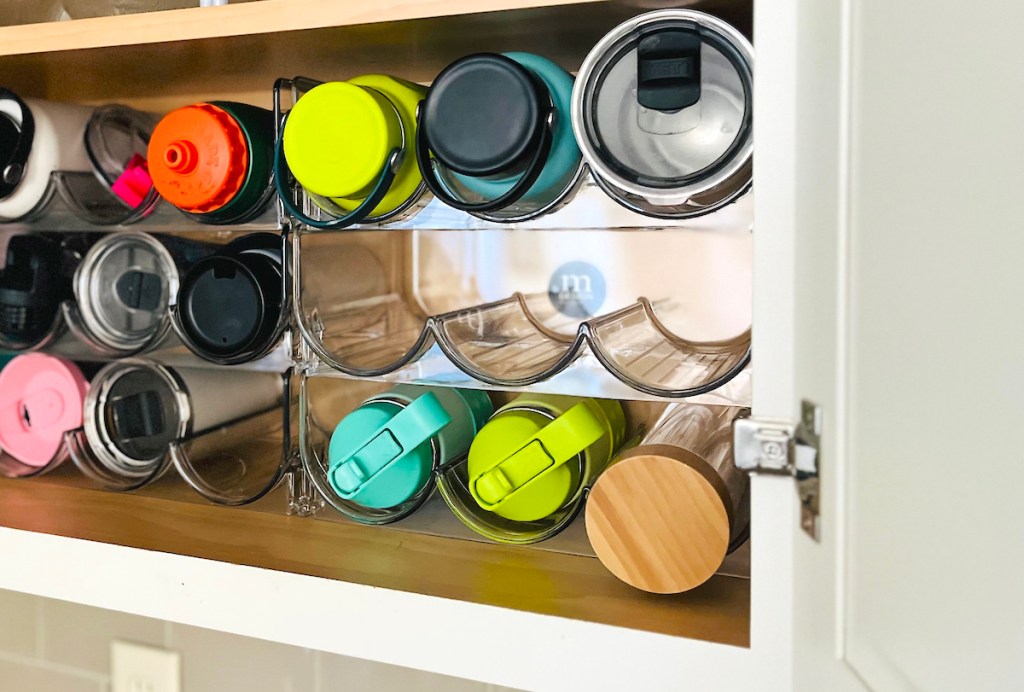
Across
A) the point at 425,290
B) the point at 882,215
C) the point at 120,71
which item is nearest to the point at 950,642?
the point at 882,215

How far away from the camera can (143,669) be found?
930 millimetres

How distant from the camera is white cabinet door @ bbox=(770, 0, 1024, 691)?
0.91 ft

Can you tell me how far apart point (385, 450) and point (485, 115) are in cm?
24

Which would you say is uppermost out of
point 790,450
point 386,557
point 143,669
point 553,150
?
point 553,150

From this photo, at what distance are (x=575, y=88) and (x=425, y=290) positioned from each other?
0.33 metres

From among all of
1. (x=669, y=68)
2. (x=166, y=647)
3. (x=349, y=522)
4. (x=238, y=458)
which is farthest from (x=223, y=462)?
(x=669, y=68)

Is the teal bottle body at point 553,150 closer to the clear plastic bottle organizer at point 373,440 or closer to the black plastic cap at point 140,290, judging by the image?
the clear plastic bottle organizer at point 373,440

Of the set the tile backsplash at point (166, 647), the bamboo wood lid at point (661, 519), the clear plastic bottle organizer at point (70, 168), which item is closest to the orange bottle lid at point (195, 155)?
the clear plastic bottle organizer at point (70, 168)

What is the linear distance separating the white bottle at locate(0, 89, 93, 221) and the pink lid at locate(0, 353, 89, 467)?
131 mm

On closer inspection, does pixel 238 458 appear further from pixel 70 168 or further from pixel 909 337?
pixel 909 337

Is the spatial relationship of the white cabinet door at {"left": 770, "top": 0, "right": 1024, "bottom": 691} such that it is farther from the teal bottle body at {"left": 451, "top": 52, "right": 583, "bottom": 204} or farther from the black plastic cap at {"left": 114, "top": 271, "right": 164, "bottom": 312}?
the black plastic cap at {"left": 114, "top": 271, "right": 164, "bottom": 312}

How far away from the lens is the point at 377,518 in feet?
2.08

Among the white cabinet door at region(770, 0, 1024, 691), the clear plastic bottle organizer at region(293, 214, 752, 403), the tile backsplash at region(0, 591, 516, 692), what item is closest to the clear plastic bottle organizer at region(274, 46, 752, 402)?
the clear plastic bottle organizer at region(293, 214, 752, 403)

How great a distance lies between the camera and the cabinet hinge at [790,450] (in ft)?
1.34
